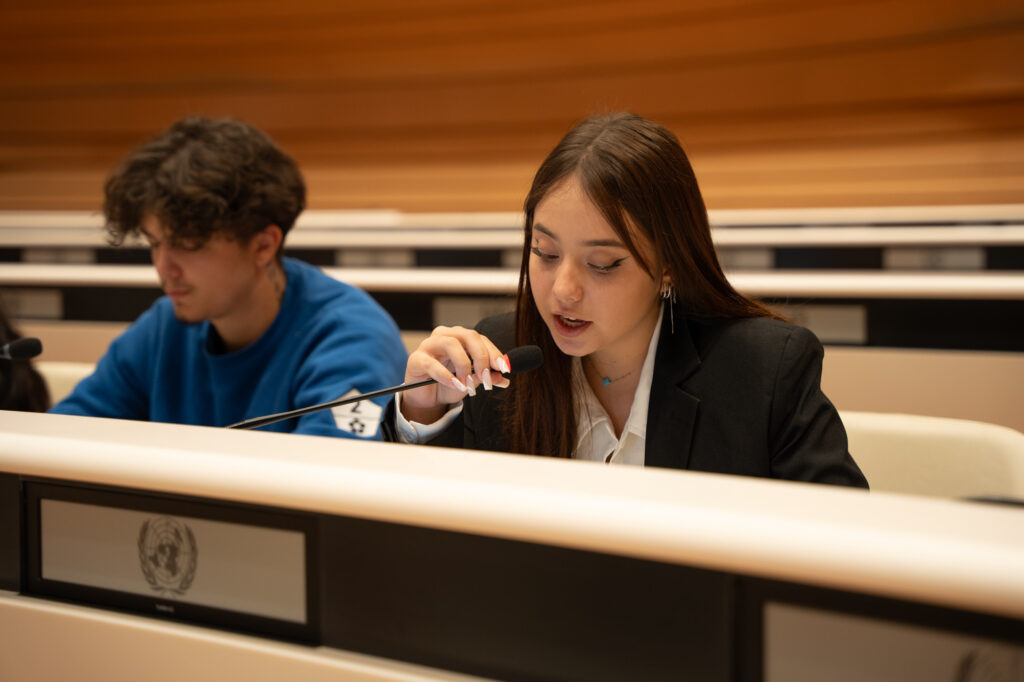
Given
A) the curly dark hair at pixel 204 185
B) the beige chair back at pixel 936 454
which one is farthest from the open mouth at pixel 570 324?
the curly dark hair at pixel 204 185

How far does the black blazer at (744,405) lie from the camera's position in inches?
42.8

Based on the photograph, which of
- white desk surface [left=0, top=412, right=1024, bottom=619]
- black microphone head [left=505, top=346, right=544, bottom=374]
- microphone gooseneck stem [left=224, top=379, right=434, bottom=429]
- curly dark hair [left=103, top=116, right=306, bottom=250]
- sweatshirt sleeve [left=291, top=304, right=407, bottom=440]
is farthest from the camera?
curly dark hair [left=103, top=116, right=306, bottom=250]

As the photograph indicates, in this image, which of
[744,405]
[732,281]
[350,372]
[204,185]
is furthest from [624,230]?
[732,281]

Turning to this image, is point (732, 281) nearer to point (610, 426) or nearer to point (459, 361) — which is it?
point (610, 426)

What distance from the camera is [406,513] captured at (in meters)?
0.54

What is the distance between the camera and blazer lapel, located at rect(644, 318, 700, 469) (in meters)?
1.13

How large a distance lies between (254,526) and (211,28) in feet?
13.4

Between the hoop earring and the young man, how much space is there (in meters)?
0.51

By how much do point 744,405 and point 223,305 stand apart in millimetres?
933

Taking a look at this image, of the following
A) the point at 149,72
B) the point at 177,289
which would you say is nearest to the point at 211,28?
the point at 149,72

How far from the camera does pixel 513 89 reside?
3.99 metres

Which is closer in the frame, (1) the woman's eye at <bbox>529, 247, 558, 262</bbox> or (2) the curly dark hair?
(1) the woman's eye at <bbox>529, 247, 558, 262</bbox>

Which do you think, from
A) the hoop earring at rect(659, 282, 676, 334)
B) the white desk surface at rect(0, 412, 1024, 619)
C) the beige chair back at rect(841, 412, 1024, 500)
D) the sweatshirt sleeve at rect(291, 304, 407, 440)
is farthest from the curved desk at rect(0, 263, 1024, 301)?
the white desk surface at rect(0, 412, 1024, 619)

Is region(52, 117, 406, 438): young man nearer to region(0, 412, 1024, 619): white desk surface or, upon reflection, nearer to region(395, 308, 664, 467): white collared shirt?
region(395, 308, 664, 467): white collared shirt
